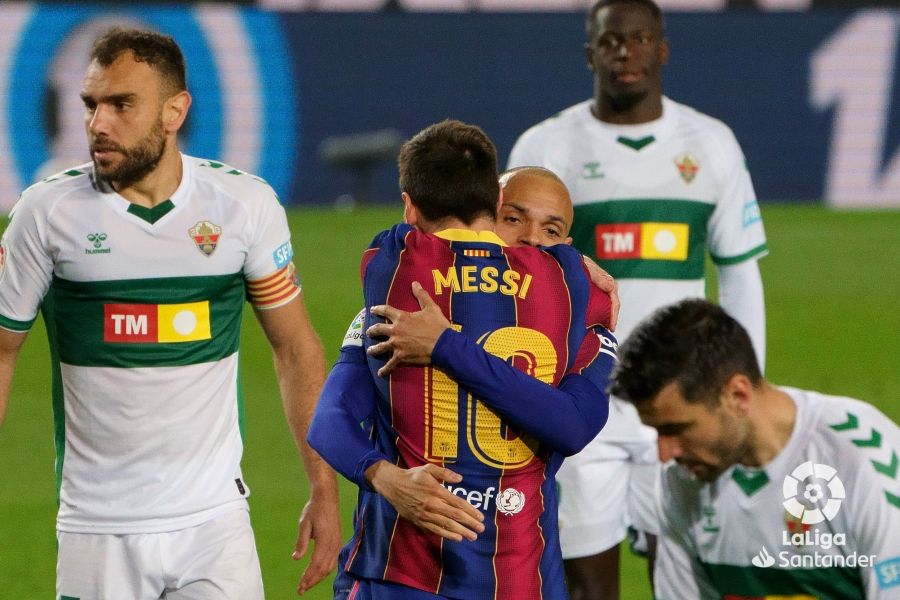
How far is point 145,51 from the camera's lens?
169 inches

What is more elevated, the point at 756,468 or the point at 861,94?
the point at 756,468

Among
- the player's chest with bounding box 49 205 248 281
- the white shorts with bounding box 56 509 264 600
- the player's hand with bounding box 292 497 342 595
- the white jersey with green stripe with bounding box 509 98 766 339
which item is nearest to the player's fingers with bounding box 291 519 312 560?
the player's hand with bounding box 292 497 342 595

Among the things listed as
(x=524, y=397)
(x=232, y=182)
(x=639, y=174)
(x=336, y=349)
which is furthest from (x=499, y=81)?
(x=524, y=397)

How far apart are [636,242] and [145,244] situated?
2.18 meters

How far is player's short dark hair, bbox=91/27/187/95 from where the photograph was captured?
14.0 feet

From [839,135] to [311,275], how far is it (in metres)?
8.11

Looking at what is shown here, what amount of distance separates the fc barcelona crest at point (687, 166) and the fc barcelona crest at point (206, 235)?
2.23 m

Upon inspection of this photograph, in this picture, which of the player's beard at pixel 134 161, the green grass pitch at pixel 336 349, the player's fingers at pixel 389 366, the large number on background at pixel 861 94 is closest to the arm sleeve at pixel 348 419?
the player's fingers at pixel 389 366

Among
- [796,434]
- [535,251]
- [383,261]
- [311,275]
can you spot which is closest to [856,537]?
[796,434]

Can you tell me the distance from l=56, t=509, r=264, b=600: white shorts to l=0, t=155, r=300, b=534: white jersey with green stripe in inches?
1.5

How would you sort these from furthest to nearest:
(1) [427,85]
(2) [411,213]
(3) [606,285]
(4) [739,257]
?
1. (1) [427,85]
2. (4) [739,257]
3. (3) [606,285]
4. (2) [411,213]

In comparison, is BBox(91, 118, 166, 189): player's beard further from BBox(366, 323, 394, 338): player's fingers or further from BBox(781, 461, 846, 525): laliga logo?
BBox(781, 461, 846, 525): laliga logo

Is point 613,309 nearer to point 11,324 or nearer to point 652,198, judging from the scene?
point 11,324

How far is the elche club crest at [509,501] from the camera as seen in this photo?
11.8 ft
